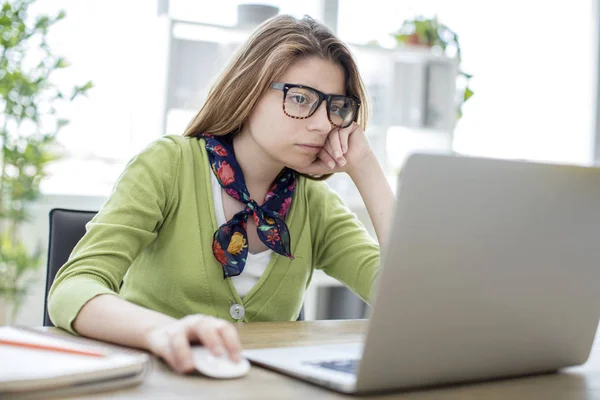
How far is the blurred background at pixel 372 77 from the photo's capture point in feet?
11.4

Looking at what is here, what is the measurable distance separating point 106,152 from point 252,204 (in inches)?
93.1

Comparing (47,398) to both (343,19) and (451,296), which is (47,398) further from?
(343,19)

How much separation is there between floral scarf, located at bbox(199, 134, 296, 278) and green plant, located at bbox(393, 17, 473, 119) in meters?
2.83

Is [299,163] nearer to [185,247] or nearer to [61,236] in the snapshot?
[185,247]

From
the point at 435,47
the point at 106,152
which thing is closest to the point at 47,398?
the point at 106,152

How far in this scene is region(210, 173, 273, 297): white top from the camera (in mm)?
1431

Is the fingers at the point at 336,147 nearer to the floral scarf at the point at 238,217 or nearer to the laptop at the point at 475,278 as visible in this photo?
the floral scarf at the point at 238,217

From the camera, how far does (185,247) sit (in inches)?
54.1

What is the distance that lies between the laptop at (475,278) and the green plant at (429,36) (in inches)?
135

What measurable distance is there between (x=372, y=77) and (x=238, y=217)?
106 inches

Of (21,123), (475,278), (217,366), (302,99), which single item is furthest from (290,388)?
(21,123)

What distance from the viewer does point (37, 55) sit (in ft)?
10.6

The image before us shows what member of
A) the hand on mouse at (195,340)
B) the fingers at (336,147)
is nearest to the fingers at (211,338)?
the hand on mouse at (195,340)

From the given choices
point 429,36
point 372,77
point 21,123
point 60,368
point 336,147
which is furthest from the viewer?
point 429,36
